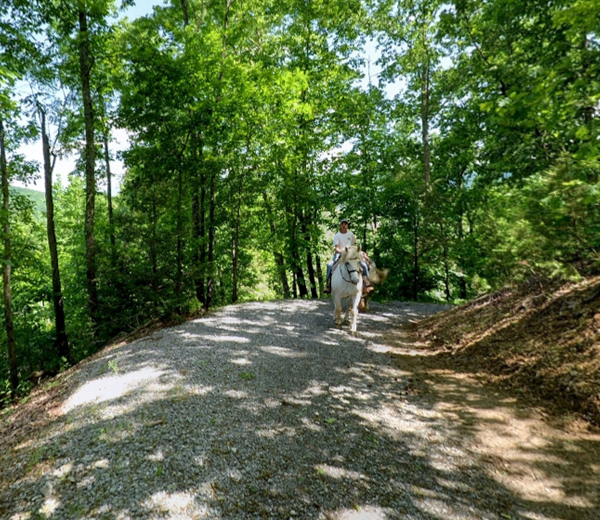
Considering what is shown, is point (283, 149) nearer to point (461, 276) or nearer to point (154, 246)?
point (154, 246)

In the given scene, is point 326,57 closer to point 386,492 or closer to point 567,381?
point 567,381

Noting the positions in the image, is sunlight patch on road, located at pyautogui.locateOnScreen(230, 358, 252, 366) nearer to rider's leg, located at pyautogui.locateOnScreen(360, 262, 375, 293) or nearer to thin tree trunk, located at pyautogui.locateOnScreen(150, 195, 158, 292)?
thin tree trunk, located at pyautogui.locateOnScreen(150, 195, 158, 292)

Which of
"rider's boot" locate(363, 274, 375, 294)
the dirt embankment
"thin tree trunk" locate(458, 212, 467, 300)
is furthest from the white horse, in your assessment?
"thin tree trunk" locate(458, 212, 467, 300)

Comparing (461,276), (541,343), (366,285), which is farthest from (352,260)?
(461,276)

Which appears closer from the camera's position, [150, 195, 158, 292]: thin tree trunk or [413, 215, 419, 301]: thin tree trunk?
[150, 195, 158, 292]: thin tree trunk

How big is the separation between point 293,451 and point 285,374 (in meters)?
1.91

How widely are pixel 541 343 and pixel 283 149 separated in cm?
1030

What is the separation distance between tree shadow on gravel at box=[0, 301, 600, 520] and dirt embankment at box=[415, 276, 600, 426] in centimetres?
52

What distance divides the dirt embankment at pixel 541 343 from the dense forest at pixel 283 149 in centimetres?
55

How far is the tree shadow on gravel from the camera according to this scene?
2.48 m

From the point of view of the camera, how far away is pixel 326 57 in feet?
57.6

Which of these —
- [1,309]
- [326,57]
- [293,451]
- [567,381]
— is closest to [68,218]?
[1,309]

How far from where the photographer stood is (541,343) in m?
5.04

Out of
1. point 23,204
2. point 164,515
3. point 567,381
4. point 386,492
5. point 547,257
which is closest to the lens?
point 164,515
